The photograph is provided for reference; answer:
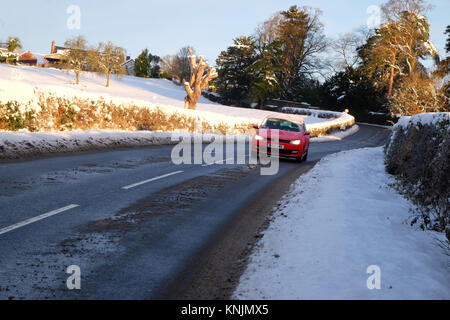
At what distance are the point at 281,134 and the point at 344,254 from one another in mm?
11189

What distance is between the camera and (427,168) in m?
8.31

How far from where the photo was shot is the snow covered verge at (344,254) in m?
3.88

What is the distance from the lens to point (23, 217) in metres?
5.59

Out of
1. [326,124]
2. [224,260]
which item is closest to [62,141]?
[224,260]

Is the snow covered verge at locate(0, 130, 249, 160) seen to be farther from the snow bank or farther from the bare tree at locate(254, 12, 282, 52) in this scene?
the bare tree at locate(254, 12, 282, 52)

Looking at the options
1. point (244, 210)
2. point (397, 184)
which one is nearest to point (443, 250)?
point (244, 210)

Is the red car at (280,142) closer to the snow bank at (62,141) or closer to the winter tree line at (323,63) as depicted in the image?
the snow bank at (62,141)

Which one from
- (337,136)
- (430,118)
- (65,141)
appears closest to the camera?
(430,118)

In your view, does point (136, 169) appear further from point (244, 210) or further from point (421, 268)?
point (421, 268)

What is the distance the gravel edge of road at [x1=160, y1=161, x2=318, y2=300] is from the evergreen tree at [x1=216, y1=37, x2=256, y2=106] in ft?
203

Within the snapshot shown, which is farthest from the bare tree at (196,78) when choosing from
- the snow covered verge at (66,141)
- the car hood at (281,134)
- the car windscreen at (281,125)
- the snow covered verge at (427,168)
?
the snow covered verge at (427,168)

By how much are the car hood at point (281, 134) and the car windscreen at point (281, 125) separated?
0.42 metres

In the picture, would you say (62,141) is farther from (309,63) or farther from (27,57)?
(27,57)
